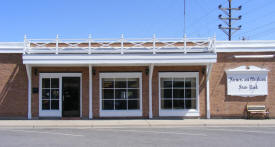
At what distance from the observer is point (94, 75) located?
17.0m

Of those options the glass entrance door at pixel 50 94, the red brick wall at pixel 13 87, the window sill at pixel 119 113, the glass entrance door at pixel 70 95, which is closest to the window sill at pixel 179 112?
the window sill at pixel 119 113

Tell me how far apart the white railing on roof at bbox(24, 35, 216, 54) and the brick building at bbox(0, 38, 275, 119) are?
2.8 inches

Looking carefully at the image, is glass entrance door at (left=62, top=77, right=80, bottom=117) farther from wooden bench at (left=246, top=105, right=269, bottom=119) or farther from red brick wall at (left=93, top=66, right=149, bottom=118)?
wooden bench at (left=246, top=105, right=269, bottom=119)

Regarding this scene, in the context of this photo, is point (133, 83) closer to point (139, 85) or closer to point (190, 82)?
point (139, 85)

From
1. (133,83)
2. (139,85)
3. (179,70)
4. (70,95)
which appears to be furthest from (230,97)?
(70,95)

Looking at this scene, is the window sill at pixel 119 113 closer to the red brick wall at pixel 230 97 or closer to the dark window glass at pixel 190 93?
the dark window glass at pixel 190 93

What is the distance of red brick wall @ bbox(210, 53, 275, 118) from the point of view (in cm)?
1700

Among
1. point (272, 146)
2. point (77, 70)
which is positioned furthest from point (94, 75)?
point (272, 146)

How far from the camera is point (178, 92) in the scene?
17.2 m

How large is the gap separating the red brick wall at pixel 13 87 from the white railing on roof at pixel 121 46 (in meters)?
1.20

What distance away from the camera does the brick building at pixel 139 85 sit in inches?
663

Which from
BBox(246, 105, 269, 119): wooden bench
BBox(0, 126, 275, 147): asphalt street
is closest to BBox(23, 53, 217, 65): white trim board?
BBox(246, 105, 269, 119): wooden bench

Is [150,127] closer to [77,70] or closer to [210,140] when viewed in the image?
[210,140]

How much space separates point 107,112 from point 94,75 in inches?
86.1
